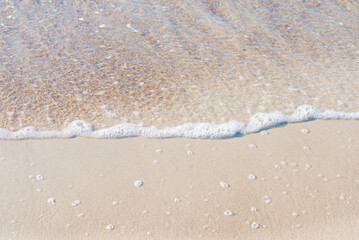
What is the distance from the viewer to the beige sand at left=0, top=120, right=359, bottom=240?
2379mm

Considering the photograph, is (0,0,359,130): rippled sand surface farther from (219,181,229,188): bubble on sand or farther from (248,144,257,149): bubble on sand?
(219,181,229,188): bubble on sand

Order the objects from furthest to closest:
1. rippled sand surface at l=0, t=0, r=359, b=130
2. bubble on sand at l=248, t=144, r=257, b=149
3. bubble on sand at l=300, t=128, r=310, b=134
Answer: rippled sand surface at l=0, t=0, r=359, b=130 → bubble on sand at l=300, t=128, r=310, b=134 → bubble on sand at l=248, t=144, r=257, b=149

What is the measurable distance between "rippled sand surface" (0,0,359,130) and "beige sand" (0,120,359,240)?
0.39 m

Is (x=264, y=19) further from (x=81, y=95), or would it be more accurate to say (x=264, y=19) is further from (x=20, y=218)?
(x=20, y=218)

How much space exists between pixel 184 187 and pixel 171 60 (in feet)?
6.55

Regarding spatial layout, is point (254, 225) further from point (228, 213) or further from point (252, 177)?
point (252, 177)

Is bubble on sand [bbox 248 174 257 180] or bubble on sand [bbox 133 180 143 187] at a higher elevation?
bubble on sand [bbox 248 174 257 180]

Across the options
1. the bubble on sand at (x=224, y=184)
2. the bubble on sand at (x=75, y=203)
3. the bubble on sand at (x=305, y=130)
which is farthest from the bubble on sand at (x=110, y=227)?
the bubble on sand at (x=305, y=130)

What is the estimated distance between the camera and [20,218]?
7.84ft

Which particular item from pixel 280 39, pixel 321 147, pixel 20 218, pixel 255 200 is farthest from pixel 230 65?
pixel 20 218

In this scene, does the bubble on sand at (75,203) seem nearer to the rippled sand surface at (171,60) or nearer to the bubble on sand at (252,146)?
the rippled sand surface at (171,60)

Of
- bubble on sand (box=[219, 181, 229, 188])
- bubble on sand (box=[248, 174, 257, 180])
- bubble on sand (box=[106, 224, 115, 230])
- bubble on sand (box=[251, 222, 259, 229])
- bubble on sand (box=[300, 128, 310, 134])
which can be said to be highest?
bubble on sand (box=[251, 222, 259, 229])

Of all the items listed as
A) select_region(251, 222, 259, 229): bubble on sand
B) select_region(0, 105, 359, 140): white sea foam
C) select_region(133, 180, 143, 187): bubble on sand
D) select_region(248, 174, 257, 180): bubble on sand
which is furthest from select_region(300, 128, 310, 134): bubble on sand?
select_region(133, 180, 143, 187): bubble on sand

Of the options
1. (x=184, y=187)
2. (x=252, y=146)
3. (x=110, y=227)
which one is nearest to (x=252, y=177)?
(x=252, y=146)
